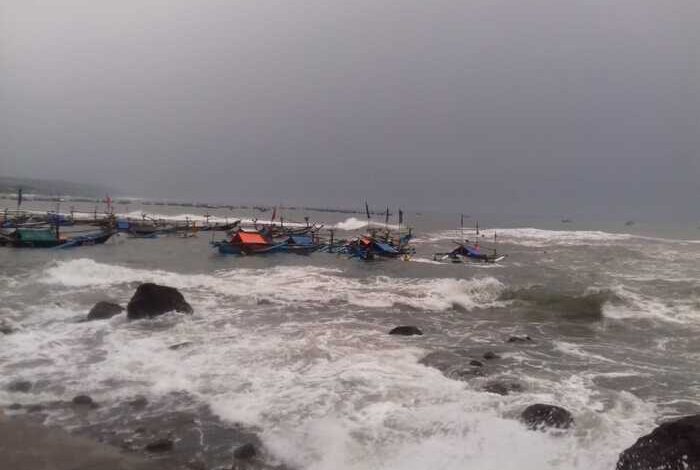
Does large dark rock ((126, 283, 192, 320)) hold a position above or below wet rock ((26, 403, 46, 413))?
above

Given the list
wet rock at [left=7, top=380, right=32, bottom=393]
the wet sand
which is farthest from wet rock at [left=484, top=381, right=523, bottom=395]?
wet rock at [left=7, top=380, right=32, bottom=393]

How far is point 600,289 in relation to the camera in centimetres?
2367

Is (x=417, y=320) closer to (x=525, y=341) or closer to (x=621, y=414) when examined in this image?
(x=525, y=341)

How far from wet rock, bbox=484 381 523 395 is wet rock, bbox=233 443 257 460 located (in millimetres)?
5290

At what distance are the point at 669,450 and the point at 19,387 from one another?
1182 cm

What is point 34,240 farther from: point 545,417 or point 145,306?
point 545,417

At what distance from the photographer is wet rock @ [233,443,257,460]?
6.88 meters

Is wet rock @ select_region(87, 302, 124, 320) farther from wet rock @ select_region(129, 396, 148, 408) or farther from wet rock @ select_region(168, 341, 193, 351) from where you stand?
wet rock @ select_region(129, 396, 148, 408)

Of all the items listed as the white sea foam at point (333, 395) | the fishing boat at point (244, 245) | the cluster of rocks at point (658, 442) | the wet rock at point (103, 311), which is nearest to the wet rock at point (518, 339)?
the white sea foam at point (333, 395)

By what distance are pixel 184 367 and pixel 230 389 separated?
191 cm

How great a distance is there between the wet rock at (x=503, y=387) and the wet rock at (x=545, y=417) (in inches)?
48.7

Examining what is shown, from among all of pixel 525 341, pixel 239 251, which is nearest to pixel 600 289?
pixel 525 341

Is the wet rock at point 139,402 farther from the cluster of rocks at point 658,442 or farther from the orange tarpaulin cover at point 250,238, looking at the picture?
the orange tarpaulin cover at point 250,238

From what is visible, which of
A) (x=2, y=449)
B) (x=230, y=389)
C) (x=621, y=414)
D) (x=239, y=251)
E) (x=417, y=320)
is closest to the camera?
(x=2, y=449)
